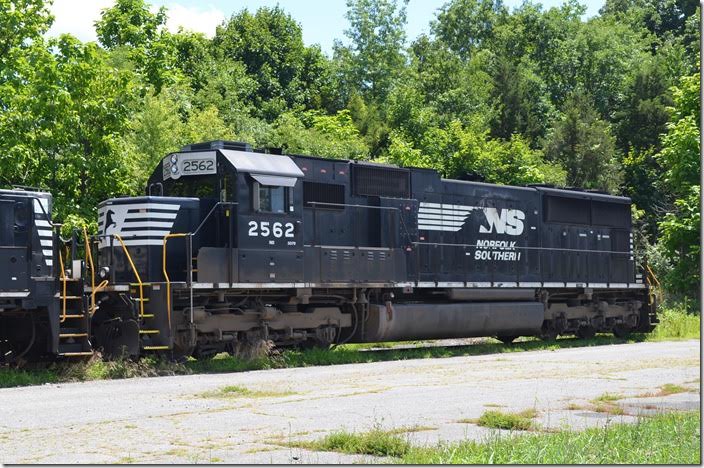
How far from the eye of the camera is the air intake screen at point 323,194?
63.6 feet

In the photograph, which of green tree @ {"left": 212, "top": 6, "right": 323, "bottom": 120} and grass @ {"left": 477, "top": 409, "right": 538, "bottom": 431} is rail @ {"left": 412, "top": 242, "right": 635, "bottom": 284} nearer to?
grass @ {"left": 477, "top": 409, "right": 538, "bottom": 431}

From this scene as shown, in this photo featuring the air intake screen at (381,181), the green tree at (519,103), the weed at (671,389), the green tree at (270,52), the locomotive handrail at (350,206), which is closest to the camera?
the weed at (671,389)

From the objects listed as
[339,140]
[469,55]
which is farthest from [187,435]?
[469,55]

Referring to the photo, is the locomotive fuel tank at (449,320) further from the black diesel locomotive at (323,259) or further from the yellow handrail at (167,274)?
the yellow handrail at (167,274)

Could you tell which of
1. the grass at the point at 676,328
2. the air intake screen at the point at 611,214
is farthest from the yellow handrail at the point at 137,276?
the grass at the point at 676,328

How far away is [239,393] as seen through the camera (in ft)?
42.5

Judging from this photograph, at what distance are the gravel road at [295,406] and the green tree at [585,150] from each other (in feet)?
118

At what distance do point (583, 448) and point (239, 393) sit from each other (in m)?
5.78

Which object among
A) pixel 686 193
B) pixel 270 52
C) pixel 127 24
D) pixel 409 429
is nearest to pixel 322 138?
pixel 127 24

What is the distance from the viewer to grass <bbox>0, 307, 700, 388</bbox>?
15301 mm

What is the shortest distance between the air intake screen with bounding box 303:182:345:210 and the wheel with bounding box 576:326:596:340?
906cm

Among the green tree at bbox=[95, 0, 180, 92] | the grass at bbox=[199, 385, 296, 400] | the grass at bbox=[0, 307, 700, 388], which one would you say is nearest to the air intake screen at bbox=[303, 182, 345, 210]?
the grass at bbox=[0, 307, 700, 388]

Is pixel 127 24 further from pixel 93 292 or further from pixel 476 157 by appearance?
pixel 93 292

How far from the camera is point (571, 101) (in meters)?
58.4
